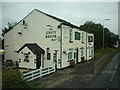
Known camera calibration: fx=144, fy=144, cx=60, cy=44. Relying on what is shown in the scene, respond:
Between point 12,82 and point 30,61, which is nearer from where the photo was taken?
point 12,82

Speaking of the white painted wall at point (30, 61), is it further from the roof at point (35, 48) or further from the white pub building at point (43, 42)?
the roof at point (35, 48)

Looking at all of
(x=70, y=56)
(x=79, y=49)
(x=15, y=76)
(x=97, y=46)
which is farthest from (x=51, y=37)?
(x=97, y=46)

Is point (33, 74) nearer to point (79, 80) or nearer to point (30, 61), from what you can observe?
point (79, 80)

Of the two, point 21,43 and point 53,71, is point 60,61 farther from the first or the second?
point 21,43

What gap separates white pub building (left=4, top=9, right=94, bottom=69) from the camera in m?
17.8

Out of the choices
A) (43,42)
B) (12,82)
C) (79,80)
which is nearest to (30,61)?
(43,42)

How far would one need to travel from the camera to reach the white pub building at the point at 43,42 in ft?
58.2

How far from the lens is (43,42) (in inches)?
739

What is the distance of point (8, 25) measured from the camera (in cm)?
3256

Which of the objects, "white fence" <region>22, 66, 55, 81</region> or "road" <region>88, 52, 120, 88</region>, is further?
"white fence" <region>22, 66, 55, 81</region>

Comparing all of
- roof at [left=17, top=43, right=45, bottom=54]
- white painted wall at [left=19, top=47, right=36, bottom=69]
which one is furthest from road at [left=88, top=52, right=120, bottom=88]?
white painted wall at [left=19, top=47, right=36, bottom=69]

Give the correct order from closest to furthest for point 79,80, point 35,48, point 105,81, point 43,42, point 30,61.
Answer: point 105,81, point 79,80, point 30,61, point 35,48, point 43,42

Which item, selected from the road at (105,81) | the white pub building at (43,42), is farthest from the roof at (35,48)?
the road at (105,81)

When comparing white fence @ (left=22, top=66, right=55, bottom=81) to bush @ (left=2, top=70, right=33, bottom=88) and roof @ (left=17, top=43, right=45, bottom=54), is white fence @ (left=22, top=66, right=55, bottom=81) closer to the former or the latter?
bush @ (left=2, top=70, right=33, bottom=88)
